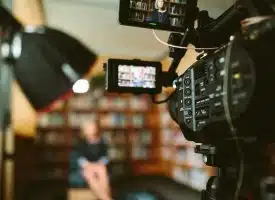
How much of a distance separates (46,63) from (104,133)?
3846 millimetres

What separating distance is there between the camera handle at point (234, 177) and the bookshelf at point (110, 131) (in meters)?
4.02

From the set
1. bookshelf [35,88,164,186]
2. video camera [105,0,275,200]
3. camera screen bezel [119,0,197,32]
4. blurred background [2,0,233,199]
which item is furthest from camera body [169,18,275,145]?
bookshelf [35,88,164,186]

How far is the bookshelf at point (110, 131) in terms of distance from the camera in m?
4.79

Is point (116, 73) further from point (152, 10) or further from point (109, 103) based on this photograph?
point (109, 103)

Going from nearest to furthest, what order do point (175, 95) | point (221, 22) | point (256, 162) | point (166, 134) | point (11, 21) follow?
point (256, 162)
point (221, 22)
point (175, 95)
point (11, 21)
point (166, 134)

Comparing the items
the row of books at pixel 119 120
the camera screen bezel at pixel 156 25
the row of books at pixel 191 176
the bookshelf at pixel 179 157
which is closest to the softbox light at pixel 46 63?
the camera screen bezel at pixel 156 25

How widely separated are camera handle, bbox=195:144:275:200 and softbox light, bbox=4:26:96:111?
2.32 ft

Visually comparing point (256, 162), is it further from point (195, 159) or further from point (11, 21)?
point (195, 159)

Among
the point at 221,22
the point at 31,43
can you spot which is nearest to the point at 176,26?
the point at 221,22

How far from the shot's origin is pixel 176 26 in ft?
2.78

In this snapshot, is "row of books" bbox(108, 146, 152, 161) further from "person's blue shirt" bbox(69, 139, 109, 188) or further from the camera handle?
the camera handle

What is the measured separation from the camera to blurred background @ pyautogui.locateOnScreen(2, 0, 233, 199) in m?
3.46

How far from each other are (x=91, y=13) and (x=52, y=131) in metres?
2.54

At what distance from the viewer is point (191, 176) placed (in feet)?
14.3
